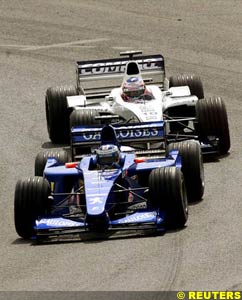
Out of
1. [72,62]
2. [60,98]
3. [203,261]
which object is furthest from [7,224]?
[72,62]

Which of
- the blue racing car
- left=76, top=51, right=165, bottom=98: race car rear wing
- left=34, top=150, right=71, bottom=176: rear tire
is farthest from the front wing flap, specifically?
left=76, top=51, right=165, bottom=98: race car rear wing

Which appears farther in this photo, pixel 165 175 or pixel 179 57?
pixel 179 57

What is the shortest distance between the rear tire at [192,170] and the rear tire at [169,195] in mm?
1482

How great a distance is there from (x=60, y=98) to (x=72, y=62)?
21.1 ft

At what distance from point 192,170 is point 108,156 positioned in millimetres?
1399

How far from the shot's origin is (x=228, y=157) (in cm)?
2338

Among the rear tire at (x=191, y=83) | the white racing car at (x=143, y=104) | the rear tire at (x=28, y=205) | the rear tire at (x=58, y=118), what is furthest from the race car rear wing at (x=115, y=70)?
the rear tire at (x=28, y=205)

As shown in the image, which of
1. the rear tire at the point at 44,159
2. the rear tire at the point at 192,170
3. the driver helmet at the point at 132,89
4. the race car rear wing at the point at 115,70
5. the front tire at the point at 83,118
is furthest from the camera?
the race car rear wing at the point at 115,70

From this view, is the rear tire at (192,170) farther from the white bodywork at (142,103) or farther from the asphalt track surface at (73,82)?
the white bodywork at (142,103)

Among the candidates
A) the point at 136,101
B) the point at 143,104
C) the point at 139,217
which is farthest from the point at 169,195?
the point at 136,101

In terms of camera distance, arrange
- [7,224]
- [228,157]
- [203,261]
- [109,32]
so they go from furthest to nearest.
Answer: [109,32]
[228,157]
[7,224]
[203,261]

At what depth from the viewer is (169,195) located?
18.6m

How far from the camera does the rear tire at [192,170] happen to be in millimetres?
20203

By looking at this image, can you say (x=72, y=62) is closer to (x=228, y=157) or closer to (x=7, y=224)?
(x=228, y=157)
